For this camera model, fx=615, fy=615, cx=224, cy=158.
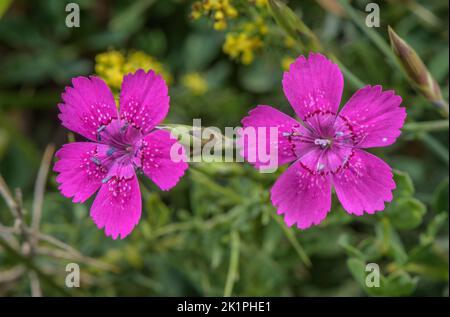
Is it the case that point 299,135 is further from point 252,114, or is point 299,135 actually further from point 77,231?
point 77,231

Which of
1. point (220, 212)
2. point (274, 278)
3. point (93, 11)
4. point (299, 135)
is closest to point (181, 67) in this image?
point (93, 11)

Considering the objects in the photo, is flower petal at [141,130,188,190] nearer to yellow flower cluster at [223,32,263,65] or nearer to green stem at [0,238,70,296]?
yellow flower cluster at [223,32,263,65]

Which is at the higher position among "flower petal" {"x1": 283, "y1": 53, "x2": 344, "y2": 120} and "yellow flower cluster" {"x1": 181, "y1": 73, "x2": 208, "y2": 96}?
"yellow flower cluster" {"x1": 181, "y1": 73, "x2": 208, "y2": 96}

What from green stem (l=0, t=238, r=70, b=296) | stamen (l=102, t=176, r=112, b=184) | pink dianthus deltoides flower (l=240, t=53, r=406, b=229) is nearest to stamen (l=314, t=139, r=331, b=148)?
pink dianthus deltoides flower (l=240, t=53, r=406, b=229)

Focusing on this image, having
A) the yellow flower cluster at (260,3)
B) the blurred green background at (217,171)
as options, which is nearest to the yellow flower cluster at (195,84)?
the blurred green background at (217,171)

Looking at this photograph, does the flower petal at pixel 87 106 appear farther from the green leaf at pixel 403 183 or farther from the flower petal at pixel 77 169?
the green leaf at pixel 403 183
